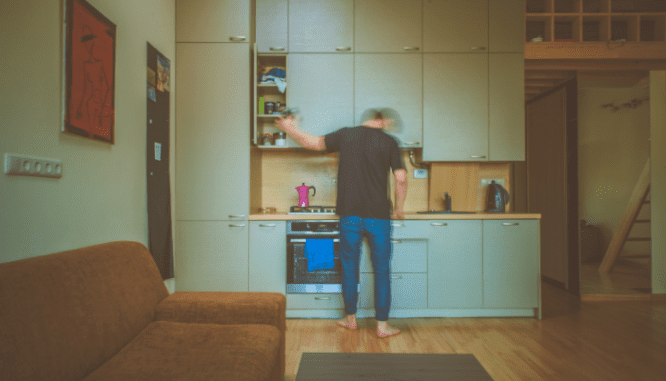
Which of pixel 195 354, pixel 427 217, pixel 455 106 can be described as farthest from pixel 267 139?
pixel 195 354

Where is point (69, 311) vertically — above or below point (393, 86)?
below

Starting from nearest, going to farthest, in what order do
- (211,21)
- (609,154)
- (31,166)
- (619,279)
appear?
(31,166)
(211,21)
(619,279)
(609,154)

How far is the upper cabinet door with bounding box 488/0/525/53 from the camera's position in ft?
10.4

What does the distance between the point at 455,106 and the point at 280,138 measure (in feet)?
5.36

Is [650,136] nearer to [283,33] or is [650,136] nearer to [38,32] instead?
[283,33]

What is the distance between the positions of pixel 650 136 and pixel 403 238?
2927 mm

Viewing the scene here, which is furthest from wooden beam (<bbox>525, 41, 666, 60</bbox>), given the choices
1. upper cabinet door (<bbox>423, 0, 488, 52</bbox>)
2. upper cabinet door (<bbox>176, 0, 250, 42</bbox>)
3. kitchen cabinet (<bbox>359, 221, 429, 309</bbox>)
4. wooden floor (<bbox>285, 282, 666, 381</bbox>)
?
upper cabinet door (<bbox>176, 0, 250, 42</bbox>)

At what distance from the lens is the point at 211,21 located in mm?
2996

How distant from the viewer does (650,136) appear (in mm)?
3609

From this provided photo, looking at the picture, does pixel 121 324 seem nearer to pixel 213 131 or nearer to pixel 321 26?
pixel 213 131

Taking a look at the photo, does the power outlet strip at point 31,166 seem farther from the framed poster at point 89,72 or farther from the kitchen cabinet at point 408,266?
the kitchen cabinet at point 408,266

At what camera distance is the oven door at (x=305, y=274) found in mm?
2924

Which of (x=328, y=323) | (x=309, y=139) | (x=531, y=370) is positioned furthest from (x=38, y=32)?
(x=531, y=370)

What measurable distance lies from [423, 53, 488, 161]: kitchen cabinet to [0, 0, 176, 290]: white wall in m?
2.33
